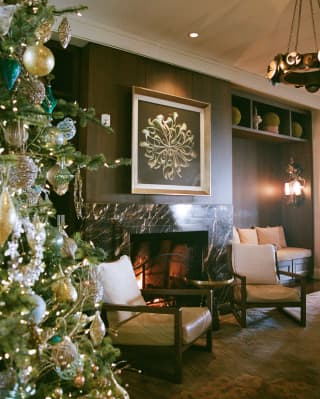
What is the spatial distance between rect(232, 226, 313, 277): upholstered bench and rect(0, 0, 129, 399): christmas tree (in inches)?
165

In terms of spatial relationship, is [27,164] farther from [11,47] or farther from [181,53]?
[181,53]

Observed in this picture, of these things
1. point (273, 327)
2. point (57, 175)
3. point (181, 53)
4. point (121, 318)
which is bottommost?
point (273, 327)

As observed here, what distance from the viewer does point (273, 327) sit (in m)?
3.82

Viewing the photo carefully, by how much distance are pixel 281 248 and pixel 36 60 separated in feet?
18.4

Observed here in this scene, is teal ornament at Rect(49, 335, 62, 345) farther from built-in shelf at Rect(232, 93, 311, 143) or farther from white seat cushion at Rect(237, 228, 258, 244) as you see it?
white seat cushion at Rect(237, 228, 258, 244)

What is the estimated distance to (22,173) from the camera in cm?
137

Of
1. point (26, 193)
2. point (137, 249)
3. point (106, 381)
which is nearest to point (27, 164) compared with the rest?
point (26, 193)

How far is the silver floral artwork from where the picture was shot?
4.09 metres

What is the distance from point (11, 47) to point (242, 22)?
303cm

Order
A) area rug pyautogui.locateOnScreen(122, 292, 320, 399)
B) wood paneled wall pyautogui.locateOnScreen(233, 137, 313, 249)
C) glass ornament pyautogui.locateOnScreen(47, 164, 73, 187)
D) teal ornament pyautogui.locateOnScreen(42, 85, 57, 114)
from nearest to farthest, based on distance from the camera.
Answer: glass ornament pyautogui.locateOnScreen(47, 164, 73, 187) → teal ornament pyautogui.locateOnScreen(42, 85, 57, 114) → area rug pyautogui.locateOnScreen(122, 292, 320, 399) → wood paneled wall pyautogui.locateOnScreen(233, 137, 313, 249)

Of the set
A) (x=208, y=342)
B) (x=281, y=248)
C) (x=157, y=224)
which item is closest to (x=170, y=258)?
(x=157, y=224)

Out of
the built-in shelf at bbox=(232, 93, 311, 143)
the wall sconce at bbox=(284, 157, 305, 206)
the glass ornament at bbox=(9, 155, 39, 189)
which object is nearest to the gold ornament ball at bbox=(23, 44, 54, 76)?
the glass ornament at bbox=(9, 155, 39, 189)

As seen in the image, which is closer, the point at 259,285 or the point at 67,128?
the point at 67,128

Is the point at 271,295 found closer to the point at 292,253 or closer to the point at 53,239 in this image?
the point at 292,253
